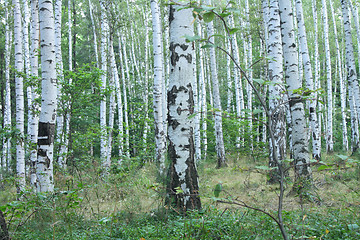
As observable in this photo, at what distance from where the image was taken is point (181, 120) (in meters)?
4.02

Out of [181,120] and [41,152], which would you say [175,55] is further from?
[41,152]

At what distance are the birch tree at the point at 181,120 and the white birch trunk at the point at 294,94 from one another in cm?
233

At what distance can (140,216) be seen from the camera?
11.9 ft

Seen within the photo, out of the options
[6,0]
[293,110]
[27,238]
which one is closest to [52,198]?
[27,238]

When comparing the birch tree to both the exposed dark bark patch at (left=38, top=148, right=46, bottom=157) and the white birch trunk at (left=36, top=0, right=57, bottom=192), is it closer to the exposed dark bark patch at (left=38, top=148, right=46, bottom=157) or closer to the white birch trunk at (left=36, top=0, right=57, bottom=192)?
the white birch trunk at (left=36, top=0, right=57, bottom=192)

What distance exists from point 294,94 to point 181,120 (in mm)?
2743

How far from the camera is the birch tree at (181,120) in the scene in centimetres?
386

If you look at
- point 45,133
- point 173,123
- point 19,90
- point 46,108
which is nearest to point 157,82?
point 46,108

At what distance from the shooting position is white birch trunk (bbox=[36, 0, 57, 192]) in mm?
4820

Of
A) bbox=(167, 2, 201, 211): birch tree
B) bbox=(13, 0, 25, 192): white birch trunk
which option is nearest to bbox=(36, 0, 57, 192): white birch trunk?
bbox=(167, 2, 201, 211): birch tree

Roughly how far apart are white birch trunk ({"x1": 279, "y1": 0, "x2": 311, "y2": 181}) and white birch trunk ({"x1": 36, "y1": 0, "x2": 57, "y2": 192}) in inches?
178

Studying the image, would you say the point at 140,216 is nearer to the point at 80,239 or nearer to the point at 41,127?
the point at 80,239

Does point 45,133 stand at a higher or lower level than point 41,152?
higher

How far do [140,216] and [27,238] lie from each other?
Answer: 132cm
